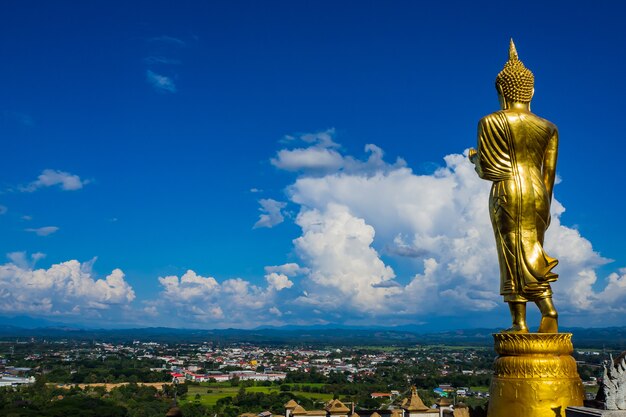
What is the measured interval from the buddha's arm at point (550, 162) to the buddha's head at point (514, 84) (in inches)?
32.9

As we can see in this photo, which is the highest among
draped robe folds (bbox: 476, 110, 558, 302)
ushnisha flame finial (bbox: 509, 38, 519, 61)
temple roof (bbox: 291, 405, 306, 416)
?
ushnisha flame finial (bbox: 509, 38, 519, 61)

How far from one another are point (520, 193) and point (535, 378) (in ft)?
9.61

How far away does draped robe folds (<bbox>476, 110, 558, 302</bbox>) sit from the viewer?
1091 centimetres

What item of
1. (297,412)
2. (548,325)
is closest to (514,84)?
(548,325)

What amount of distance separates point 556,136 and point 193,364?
3738 inches

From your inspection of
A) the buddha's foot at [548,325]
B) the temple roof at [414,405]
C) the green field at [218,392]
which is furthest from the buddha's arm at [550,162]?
the green field at [218,392]

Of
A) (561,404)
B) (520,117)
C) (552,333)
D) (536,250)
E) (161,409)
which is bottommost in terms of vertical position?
(161,409)

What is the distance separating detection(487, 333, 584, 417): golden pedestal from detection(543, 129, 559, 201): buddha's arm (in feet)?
8.57

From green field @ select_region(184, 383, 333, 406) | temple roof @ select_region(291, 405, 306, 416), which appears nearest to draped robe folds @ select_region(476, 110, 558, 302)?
temple roof @ select_region(291, 405, 306, 416)

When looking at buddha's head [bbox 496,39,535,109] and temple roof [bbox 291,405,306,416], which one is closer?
buddha's head [bbox 496,39,535,109]

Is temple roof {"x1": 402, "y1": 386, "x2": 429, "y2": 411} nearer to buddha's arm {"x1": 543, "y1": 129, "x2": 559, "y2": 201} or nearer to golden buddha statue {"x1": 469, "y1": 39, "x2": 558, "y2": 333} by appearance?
golden buddha statue {"x1": 469, "y1": 39, "x2": 558, "y2": 333}

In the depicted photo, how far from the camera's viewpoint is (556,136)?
1152cm

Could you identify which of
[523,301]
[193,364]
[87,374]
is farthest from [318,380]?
[523,301]

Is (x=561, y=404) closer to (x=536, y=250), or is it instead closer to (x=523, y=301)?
(x=523, y=301)
